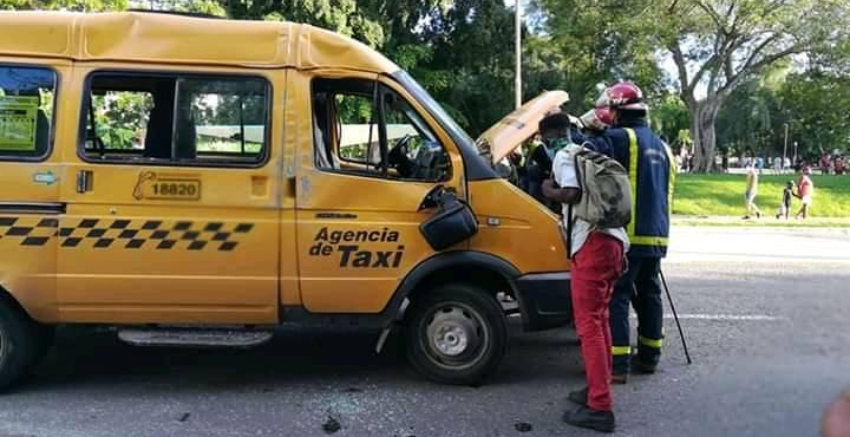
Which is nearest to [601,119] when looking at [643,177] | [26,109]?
[643,177]

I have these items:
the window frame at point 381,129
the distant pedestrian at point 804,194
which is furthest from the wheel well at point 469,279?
the distant pedestrian at point 804,194

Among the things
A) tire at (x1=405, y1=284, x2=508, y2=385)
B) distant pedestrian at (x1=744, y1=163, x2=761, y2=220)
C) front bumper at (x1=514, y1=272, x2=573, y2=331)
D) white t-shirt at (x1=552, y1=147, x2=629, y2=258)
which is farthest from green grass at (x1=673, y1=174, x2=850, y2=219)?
white t-shirt at (x1=552, y1=147, x2=629, y2=258)

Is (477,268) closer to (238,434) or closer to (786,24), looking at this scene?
(238,434)

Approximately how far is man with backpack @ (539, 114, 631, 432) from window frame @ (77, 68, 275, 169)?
1.80 metres

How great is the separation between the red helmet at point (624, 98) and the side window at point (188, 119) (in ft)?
7.34

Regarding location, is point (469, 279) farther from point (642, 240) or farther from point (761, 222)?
point (761, 222)

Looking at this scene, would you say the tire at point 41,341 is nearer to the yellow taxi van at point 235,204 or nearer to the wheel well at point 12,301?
the yellow taxi van at point 235,204

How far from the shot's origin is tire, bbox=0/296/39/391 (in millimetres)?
4742

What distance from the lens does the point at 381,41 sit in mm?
24125

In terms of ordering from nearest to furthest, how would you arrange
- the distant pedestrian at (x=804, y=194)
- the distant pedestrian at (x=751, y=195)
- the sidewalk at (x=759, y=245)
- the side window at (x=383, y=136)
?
the side window at (x=383, y=136) → the sidewalk at (x=759, y=245) → the distant pedestrian at (x=751, y=195) → the distant pedestrian at (x=804, y=194)

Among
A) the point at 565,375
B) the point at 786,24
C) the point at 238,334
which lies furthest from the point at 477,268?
the point at 786,24

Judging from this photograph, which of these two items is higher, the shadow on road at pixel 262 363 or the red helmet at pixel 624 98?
the red helmet at pixel 624 98

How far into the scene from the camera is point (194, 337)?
477 cm

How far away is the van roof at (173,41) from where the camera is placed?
185 inches
